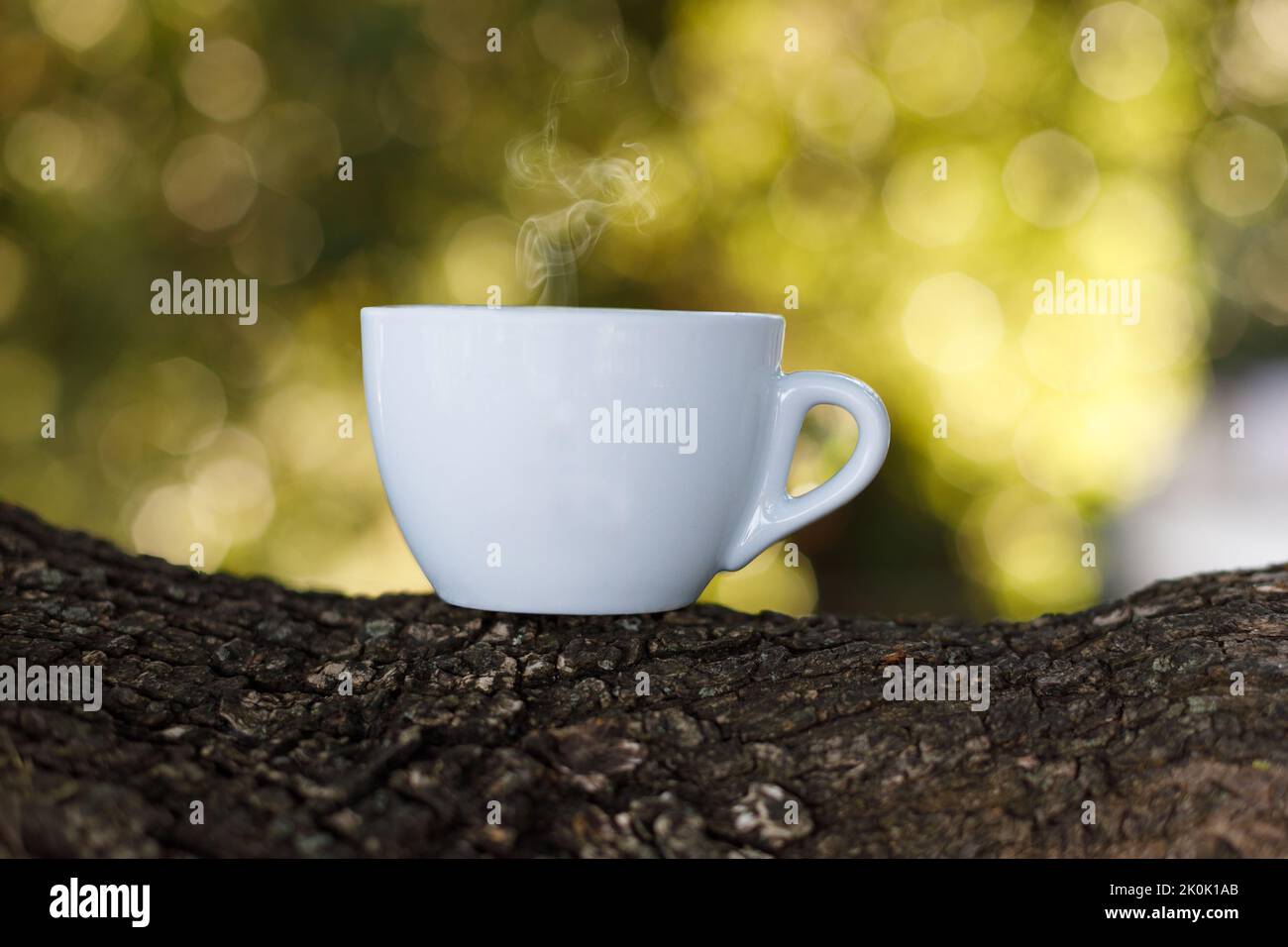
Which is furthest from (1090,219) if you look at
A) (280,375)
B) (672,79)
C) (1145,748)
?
(1145,748)

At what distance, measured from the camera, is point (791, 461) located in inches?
34.2

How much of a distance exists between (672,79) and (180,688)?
4.44ft

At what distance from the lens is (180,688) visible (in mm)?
716

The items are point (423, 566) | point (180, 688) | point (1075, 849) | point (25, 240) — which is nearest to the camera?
point (1075, 849)

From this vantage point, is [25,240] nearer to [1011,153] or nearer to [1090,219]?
[1011,153]

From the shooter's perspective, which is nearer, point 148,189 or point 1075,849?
point 1075,849

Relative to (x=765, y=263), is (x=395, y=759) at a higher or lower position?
lower

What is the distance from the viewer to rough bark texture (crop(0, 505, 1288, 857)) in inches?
22.0
